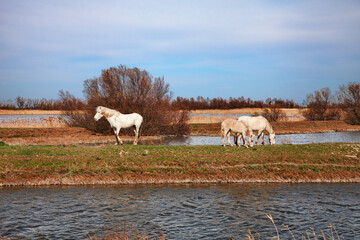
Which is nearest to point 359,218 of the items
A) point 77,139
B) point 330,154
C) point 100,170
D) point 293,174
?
point 293,174

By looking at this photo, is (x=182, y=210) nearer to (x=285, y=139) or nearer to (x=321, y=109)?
(x=285, y=139)

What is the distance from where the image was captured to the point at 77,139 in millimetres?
29922

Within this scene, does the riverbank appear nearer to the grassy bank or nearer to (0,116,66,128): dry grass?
(0,116,66,128): dry grass

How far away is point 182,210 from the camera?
11.4 meters

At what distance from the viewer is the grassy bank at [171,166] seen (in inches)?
597

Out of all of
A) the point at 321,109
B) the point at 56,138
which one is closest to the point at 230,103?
the point at 321,109

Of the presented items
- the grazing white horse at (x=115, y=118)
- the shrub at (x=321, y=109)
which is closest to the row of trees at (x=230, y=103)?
the shrub at (x=321, y=109)

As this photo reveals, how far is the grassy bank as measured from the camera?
15.2 metres

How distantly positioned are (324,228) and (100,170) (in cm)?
988

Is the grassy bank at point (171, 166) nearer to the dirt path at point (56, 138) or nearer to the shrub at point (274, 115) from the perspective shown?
the dirt path at point (56, 138)

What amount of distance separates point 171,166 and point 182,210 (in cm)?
484

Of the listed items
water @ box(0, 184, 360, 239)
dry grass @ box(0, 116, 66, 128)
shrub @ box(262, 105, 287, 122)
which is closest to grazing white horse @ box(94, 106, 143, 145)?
water @ box(0, 184, 360, 239)

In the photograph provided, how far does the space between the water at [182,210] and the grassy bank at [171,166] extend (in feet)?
2.37

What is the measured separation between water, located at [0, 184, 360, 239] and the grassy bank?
722 millimetres
